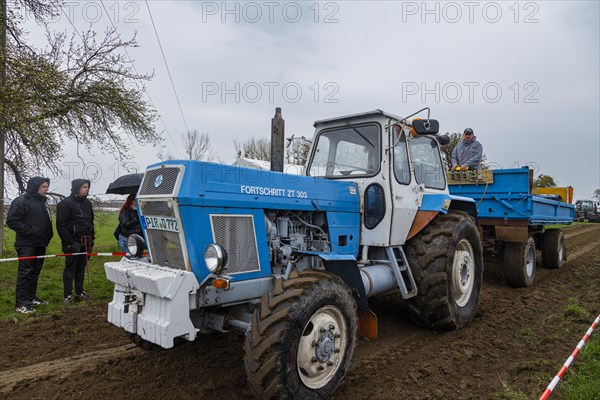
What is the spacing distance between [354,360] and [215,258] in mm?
1916

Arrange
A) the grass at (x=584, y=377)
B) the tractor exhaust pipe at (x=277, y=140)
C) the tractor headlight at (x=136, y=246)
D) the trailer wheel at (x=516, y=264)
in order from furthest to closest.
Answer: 1. the trailer wheel at (x=516, y=264)
2. the tractor exhaust pipe at (x=277, y=140)
3. the tractor headlight at (x=136, y=246)
4. the grass at (x=584, y=377)

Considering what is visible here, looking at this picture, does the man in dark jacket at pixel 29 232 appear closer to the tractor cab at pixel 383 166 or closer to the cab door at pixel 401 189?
the tractor cab at pixel 383 166

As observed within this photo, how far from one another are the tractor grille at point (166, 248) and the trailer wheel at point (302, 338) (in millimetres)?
855

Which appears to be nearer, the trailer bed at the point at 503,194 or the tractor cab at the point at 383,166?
the tractor cab at the point at 383,166

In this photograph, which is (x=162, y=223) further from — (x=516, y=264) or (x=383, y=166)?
(x=516, y=264)

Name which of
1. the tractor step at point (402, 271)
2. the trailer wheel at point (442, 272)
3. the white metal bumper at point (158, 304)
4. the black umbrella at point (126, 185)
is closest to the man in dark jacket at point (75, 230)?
the black umbrella at point (126, 185)

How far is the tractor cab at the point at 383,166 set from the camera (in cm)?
460

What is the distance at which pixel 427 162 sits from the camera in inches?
210

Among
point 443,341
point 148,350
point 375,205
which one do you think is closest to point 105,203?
point 148,350

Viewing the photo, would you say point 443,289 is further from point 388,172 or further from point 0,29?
point 0,29

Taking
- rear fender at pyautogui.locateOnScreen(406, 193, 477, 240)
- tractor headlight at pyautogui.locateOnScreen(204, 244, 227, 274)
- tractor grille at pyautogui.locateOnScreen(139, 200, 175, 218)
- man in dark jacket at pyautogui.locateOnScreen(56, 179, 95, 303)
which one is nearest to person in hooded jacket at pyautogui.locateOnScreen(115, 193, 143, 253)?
man in dark jacket at pyautogui.locateOnScreen(56, 179, 95, 303)

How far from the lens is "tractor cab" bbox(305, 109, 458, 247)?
181 inches

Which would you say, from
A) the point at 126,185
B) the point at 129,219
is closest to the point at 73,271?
the point at 129,219

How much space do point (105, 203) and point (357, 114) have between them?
925 centimetres
